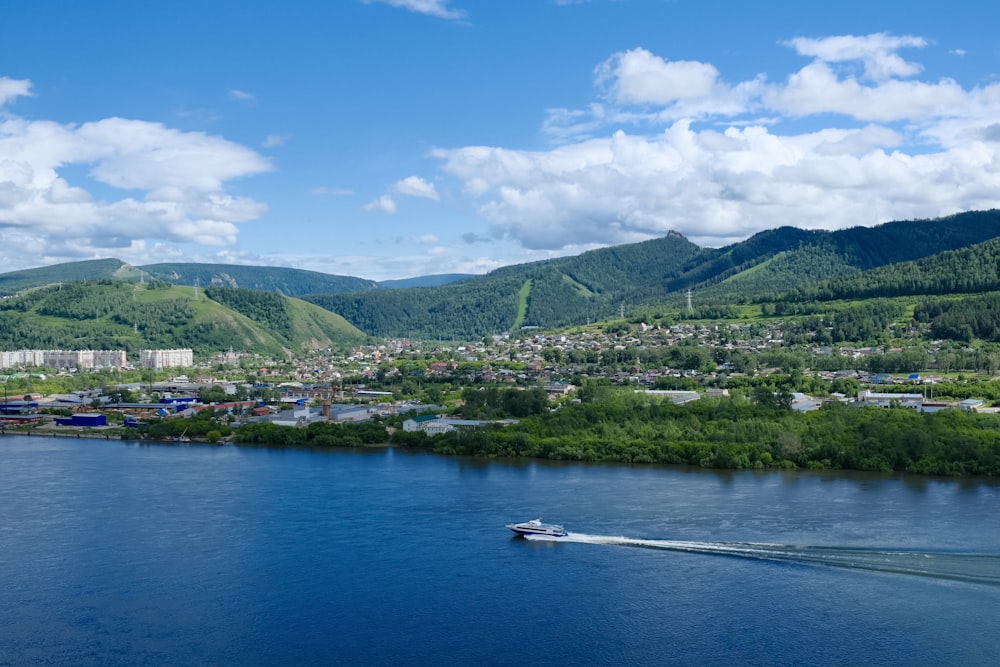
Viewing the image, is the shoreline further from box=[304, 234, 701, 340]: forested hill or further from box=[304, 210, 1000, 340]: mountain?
box=[304, 234, 701, 340]: forested hill

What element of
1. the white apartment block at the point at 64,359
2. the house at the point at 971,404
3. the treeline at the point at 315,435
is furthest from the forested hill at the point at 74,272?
the house at the point at 971,404

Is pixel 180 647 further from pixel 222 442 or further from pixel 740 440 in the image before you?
pixel 222 442

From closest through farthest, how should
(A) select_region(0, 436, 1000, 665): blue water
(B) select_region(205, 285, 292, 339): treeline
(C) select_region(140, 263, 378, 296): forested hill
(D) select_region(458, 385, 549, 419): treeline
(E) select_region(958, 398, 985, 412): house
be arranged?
(A) select_region(0, 436, 1000, 665): blue water < (E) select_region(958, 398, 985, 412): house < (D) select_region(458, 385, 549, 419): treeline < (B) select_region(205, 285, 292, 339): treeline < (C) select_region(140, 263, 378, 296): forested hill

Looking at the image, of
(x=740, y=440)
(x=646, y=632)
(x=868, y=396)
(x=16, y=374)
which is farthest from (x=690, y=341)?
(x=646, y=632)

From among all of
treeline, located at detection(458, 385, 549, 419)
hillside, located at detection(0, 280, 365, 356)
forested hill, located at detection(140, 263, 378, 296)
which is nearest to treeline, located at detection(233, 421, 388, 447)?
treeline, located at detection(458, 385, 549, 419)

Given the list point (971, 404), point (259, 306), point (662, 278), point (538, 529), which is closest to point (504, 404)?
point (971, 404)

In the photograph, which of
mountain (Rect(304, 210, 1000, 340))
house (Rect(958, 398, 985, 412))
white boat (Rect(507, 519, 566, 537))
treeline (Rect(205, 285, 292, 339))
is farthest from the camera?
mountain (Rect(304, 210, 1000, 340))

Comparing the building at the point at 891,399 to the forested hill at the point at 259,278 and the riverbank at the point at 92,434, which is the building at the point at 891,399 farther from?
the forested hill at the point at 259,278

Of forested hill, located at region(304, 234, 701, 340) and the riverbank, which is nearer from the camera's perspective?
the riverbank
